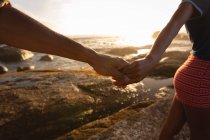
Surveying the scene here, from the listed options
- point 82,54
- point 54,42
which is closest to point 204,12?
point 82,54

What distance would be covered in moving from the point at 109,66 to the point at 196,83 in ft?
3.82

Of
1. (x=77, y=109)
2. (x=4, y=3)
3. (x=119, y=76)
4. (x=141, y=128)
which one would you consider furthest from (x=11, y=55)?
(x=4, y=3)

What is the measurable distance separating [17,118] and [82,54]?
172 inches

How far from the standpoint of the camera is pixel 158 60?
3.49 m

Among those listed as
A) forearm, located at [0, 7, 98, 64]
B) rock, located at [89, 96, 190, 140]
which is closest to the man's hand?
forearm, located at [0, 7, 98, 64]

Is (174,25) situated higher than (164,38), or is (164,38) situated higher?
(174,25)

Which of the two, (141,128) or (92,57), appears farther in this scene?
(141,128)

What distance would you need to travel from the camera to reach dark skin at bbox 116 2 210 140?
10.7 feet

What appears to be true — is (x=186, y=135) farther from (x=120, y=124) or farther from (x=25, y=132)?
(x=25, y=132)

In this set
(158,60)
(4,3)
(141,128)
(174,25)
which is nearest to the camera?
(4,3)

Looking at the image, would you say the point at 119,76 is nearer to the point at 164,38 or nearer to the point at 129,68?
the point at 129,68

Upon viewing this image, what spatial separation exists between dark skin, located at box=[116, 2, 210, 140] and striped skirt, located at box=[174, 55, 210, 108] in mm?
108

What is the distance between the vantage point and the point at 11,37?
9.28 feet

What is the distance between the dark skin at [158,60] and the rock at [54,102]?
10.8 feet
